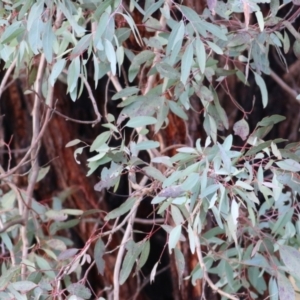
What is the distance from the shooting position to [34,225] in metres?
1.35

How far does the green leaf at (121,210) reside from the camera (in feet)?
3.18

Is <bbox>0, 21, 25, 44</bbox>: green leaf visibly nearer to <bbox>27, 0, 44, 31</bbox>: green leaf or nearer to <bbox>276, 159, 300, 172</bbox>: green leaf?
<bbox>27, 0, 44, 31</bbox>: green leaf

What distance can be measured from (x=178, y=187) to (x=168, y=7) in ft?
1.00

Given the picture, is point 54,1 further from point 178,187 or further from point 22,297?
point 22,297

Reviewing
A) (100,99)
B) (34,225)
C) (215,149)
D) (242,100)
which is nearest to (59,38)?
(215,149)

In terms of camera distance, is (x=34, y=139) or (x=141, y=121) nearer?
(x=141, y=121)

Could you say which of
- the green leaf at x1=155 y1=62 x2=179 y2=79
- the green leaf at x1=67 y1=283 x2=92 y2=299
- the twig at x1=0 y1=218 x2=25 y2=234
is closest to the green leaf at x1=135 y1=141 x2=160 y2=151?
the green leaf at x1=155 y1=62 x2=179 y2=79

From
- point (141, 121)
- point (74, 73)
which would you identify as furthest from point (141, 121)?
point (74, 73)

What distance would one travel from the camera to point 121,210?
981 mm

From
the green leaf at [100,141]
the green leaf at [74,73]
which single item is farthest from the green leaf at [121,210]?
the green leaf at [74,73]

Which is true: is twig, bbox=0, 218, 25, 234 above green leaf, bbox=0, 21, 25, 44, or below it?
below

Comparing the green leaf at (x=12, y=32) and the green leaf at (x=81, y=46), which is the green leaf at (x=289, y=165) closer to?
the green leaf at (x=81, y=46)

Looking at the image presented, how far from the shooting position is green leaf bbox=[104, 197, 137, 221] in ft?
3.18

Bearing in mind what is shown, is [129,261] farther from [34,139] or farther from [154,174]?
[34,139]
